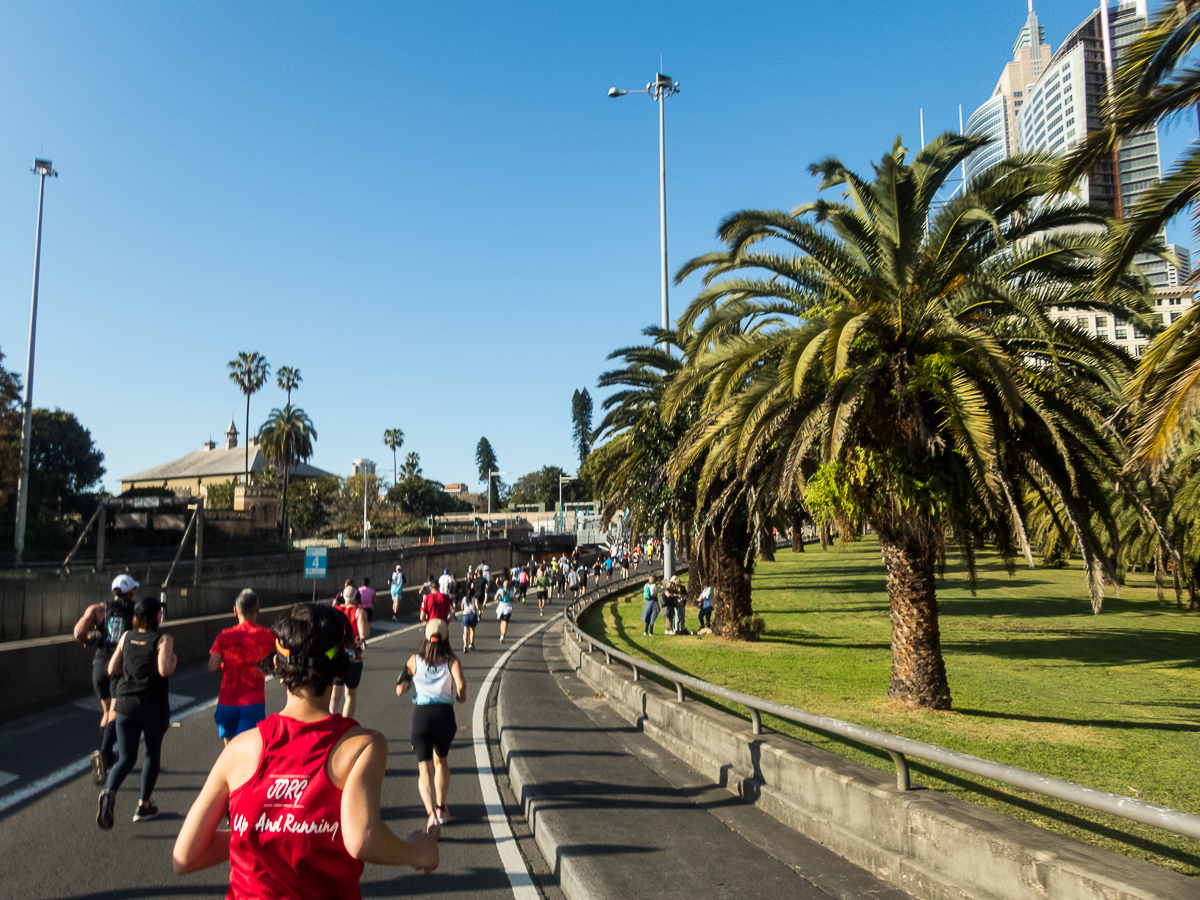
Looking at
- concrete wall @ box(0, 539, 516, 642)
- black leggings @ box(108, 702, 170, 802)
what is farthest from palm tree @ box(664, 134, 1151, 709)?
concrete wall @ box(0, 539, 516, 642)

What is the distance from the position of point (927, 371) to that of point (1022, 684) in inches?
309

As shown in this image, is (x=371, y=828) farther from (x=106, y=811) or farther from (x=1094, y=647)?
(x=1094, y=647)

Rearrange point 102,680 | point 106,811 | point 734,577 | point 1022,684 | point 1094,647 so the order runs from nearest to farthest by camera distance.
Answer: point 106,811, point 102,680, point 1022,684, point 1094,647, point 734,577

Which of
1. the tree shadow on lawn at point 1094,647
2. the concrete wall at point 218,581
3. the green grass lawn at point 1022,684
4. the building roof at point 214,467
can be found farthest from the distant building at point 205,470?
the tree shadow on lawn at point 1094,647

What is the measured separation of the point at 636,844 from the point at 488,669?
1102 centimetres

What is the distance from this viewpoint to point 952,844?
14.8 ft

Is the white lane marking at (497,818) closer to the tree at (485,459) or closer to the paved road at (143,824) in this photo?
the paved road at (143,824)

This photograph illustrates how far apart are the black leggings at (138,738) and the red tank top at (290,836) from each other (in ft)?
14.7

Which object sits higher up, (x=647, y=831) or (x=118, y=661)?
(x=118, y=661)

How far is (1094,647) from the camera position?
2016cm

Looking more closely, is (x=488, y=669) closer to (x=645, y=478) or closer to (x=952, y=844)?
(x=645, y=478)

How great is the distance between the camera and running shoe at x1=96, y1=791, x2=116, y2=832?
231 inches

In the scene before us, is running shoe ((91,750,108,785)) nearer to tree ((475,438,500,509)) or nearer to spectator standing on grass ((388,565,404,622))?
spectator standing on grass ((388,565,404,622))

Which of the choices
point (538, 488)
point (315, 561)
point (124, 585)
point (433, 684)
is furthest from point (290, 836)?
point (538, 488)
